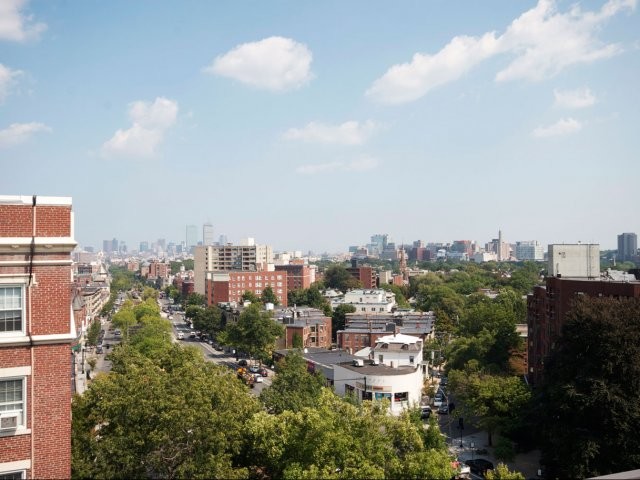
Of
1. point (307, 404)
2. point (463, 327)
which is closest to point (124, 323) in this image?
point (463, 327)

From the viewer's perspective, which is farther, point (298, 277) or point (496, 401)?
point (298, 277)

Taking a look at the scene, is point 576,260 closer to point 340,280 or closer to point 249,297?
point 249,297

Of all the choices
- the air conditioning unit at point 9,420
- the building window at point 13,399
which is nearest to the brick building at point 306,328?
the building window at point 13,399

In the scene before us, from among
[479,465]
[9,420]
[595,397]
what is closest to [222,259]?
[479,465]

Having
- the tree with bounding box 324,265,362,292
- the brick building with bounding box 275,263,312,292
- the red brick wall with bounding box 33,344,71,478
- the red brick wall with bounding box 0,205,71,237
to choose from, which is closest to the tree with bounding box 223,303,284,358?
the red brick wall with bounding box 33,344,71,478

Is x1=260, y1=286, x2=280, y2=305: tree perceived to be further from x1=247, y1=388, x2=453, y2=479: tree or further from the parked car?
x1=247, y1=388, x2=453, y2=479: tree

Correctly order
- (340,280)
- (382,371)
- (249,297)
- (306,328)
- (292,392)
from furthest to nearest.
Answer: (340,280) < (249,297) < (306,328) < (382,371) < (292,392)
